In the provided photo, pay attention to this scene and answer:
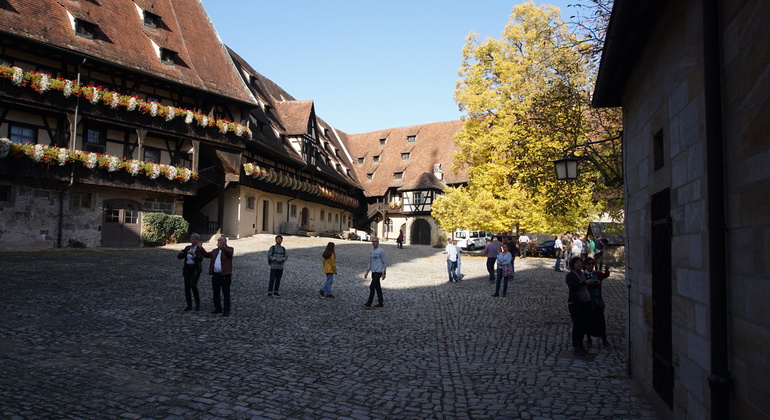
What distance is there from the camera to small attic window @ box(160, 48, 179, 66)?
25297 millimetres

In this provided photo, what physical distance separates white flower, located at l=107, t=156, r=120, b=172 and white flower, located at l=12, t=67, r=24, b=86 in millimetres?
4272

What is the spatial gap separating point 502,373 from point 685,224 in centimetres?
352

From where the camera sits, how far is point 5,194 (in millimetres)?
20391

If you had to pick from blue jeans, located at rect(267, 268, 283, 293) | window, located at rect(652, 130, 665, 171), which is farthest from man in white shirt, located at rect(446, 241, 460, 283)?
window, located at rect(652, 130, 665, 171)

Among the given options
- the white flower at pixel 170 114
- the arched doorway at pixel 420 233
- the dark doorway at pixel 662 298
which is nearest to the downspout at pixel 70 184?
the white flower at pixel 170 114

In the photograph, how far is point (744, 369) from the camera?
11.0ft

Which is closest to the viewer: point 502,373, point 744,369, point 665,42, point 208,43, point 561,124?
point 744,369

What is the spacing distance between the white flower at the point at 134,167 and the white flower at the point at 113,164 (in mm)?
537

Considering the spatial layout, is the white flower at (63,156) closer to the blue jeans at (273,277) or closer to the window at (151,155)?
the window at (151,155)

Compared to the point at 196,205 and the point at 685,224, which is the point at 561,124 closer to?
the point at 685,224

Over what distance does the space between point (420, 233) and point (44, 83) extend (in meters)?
33.6

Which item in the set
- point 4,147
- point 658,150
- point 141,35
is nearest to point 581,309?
point 658,150

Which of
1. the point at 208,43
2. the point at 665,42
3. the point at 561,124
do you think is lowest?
the point at 665,42

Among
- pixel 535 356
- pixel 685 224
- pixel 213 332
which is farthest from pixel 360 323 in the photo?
pixel 685 224
